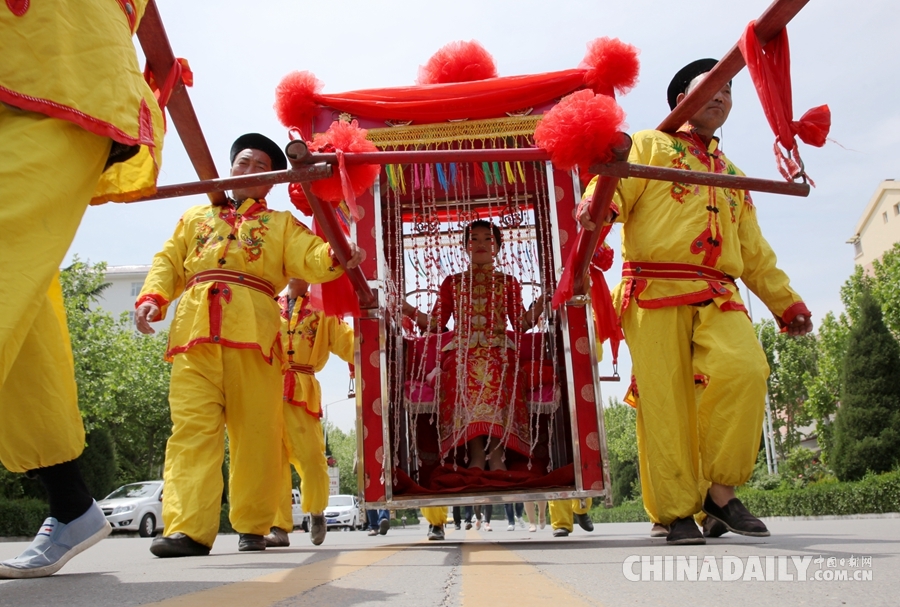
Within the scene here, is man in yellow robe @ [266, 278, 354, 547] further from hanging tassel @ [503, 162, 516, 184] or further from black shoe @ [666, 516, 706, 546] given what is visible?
black shoe @ [666, 516, 706, 546]

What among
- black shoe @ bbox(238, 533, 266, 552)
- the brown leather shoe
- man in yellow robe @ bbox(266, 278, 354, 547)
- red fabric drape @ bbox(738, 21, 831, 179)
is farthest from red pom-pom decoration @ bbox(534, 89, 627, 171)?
the brown leather shoe

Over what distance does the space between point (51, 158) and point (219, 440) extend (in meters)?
2.45

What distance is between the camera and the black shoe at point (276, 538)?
5.75 meters

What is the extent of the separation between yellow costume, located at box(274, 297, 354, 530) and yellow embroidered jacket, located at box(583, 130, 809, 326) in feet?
10.4

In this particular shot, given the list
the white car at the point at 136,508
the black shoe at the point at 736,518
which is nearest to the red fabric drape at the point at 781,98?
the black shoe at the point at 736,518

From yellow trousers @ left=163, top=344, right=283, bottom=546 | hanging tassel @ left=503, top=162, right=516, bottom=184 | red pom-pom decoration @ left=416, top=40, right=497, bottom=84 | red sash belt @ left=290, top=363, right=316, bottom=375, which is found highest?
red pom-pom decoration @ left=416, top=40, right=497, bottom=84

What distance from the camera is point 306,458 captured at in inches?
259

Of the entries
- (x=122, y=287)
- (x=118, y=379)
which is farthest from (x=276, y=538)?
(x=122, y=287)

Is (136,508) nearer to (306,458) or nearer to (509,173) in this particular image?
(306,458)

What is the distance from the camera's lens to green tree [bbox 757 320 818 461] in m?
42.6

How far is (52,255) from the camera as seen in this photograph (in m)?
2.11

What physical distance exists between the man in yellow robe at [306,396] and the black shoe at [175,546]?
234 centimetres

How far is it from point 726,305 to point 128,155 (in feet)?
9.51

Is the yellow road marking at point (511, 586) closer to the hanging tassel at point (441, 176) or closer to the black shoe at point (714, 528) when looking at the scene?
the black shoe at point (714, 528)
